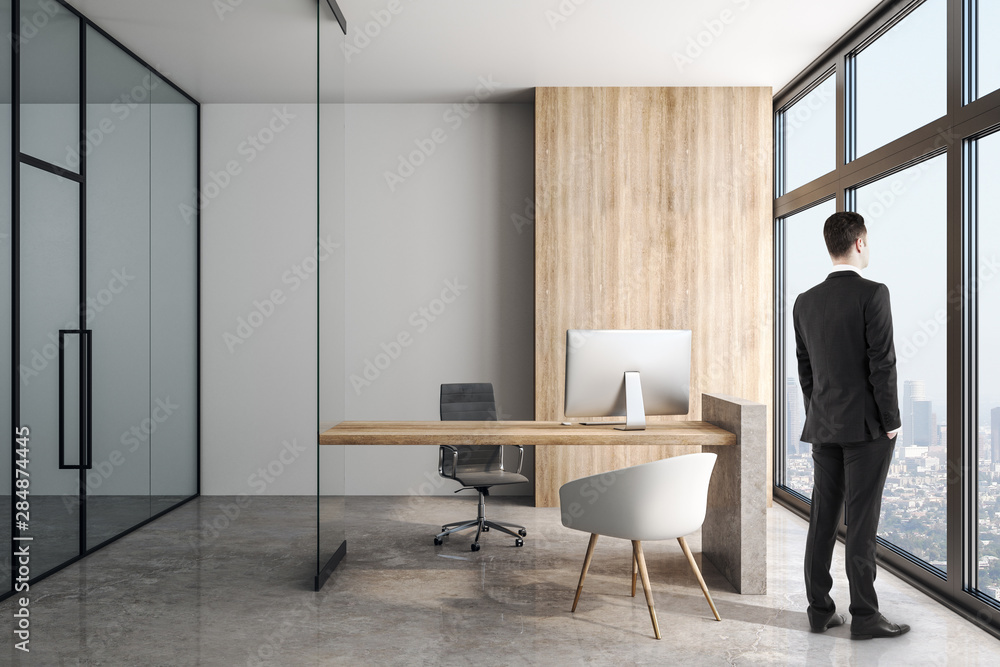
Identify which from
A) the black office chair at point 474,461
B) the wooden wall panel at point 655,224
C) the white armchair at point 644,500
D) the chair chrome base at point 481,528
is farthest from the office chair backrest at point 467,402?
the white armchair at point 644,500

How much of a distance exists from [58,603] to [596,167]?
4452 mm

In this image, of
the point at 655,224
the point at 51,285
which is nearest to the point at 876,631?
the point at 655,224

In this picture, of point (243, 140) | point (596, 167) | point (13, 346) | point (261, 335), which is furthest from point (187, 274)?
point (596, 167)

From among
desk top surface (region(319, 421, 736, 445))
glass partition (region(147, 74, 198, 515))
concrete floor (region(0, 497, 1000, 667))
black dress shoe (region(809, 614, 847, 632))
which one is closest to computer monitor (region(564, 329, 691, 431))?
desk top surface (region(319, 421, 736, 445))

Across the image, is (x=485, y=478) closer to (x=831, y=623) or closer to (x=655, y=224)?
(x=831, y=623)

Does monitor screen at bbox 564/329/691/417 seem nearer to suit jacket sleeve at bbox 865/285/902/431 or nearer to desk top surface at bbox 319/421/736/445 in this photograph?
desk top surface at bbox 319/421/736/445

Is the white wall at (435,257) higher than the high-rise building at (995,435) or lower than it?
higher

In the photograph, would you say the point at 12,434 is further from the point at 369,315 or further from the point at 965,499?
the point at 965,499

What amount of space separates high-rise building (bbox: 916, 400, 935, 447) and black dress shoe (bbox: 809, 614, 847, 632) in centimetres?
109

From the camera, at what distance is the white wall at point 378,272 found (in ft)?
18.9

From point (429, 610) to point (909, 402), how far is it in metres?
2.80

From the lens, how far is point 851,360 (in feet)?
9.05

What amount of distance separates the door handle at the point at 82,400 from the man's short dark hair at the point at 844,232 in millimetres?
4021

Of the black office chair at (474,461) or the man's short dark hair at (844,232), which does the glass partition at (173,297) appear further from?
the man's short dark hair at (844,232)
